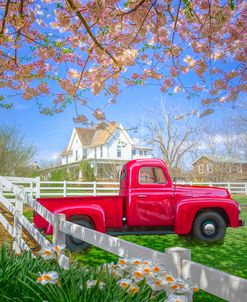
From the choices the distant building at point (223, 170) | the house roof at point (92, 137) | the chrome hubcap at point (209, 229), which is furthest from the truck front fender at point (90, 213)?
the house roof at point (92, 137)

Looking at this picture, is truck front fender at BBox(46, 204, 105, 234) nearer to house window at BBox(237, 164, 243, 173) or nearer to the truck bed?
the truck bed

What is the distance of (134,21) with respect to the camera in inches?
284

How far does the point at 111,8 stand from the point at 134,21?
80cm

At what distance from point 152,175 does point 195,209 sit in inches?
46.5

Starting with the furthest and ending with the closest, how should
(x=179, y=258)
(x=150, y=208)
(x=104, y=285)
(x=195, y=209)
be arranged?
(x=195, y=209) < (x=150, y=208) < (x=104, y=285) < (x=179, y=258)

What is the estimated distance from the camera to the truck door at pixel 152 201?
7.51 metres

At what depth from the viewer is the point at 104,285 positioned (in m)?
2.44

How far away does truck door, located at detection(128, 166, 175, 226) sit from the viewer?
751cm

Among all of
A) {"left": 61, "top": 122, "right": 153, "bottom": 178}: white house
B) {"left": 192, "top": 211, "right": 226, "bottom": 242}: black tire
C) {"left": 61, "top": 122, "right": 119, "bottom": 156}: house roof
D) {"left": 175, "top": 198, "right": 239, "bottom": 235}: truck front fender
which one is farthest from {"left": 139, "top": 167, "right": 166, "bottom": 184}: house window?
{"left": 61, "top": 122, "right": 119, "bottom": 156}: house roof

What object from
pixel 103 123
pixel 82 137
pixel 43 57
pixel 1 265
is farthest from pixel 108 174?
pixel 1 265

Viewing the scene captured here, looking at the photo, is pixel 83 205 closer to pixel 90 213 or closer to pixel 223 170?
pixel 90 213

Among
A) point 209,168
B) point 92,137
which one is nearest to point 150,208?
point 209,168

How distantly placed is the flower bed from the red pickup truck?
407 cm

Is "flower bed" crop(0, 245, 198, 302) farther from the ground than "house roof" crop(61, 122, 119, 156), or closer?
closer
